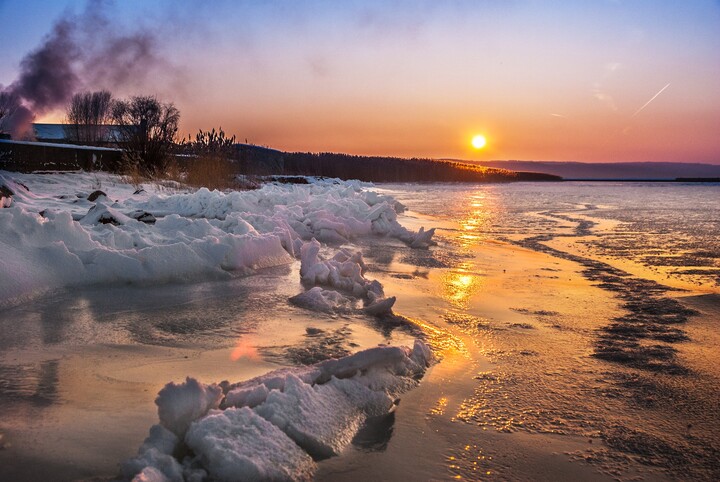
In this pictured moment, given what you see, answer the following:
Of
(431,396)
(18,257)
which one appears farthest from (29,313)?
(431,396)

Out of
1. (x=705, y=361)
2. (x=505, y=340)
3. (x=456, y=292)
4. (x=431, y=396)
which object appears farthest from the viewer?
(x=456, y=292)

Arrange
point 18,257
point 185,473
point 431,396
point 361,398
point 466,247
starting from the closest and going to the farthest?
point 185,473
point 361,398
point 431,396
point 18,257
point 466,247

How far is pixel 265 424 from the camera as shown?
5.07ft

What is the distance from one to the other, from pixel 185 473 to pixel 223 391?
0.42 metres

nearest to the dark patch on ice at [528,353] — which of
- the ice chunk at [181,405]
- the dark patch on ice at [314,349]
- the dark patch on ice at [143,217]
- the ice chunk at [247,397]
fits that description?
the dark patch on ice at [314,349]

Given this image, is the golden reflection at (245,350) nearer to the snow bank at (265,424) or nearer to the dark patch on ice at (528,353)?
the snow bank at (265,424)

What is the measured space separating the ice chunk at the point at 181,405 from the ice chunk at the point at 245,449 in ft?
0.17

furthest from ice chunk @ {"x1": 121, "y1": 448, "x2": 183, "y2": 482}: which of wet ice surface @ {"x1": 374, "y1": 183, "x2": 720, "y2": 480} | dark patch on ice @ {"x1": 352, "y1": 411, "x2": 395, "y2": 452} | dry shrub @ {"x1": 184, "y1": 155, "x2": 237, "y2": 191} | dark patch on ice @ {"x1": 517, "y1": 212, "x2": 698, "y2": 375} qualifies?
dry shrub @ {"x1": 184, "y1": 155, "x2": 237, "y2": 191}

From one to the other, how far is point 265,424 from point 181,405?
9.8 inches

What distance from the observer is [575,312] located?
3.58 meters

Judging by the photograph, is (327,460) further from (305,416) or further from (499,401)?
(499,401)

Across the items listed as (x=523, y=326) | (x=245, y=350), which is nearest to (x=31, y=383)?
(x=245, y=350)

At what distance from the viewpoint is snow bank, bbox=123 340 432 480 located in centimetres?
139

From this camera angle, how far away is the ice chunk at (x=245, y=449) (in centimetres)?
139
